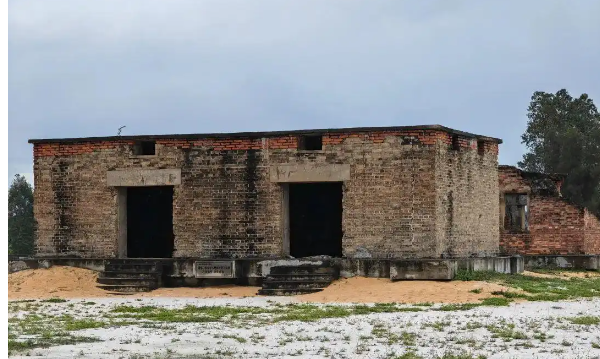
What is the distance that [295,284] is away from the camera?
2334 centimetres

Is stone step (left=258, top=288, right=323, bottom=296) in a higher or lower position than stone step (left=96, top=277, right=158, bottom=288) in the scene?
lower

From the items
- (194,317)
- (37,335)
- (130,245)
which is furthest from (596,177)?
(37,335)

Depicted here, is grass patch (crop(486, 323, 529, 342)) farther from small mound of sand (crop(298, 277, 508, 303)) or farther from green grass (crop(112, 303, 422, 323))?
small mound of sand (crop(298, 277, 508, 303))

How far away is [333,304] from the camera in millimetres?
20250

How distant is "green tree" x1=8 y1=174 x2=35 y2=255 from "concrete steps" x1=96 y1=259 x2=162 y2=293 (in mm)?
27143

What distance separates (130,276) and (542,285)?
32.7 feet

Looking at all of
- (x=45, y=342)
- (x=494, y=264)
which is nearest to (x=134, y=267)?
(x=494, y=264)

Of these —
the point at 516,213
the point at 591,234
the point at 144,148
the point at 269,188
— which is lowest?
the point at 591,234

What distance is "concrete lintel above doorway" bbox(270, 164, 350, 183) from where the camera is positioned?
2456 centimetres

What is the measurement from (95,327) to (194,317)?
6.69 ft

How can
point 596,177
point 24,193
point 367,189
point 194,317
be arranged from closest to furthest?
point 194,317
point 367,189
point 596,177
point 24,193

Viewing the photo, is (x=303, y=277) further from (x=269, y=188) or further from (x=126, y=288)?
(x=126, y=288)

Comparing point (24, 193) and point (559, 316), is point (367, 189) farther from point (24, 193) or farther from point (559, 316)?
point (24, 193)

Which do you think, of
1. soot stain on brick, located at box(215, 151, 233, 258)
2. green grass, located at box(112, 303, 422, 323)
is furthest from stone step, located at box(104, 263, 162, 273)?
green grass, located at box(112, 303, 422, 323)
